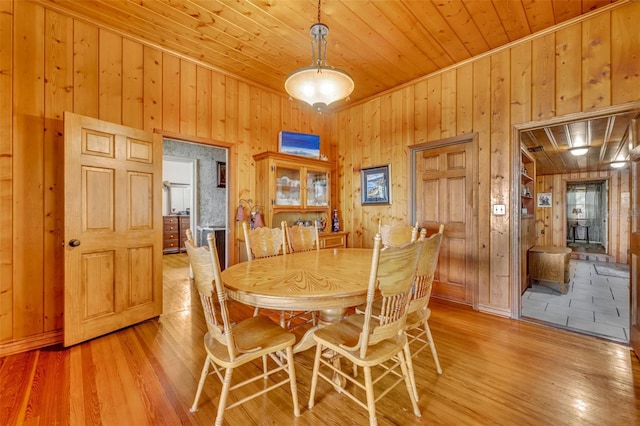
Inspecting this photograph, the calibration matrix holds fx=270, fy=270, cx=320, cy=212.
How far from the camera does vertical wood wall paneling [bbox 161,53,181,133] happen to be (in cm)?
298

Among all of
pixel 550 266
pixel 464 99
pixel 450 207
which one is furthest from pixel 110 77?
pixel 550 266

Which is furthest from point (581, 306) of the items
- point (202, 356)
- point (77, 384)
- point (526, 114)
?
point (77, 384)

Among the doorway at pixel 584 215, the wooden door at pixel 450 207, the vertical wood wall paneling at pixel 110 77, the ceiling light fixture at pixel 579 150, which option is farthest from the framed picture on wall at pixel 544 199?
the vertical wood wall paneling at pixel 110 77

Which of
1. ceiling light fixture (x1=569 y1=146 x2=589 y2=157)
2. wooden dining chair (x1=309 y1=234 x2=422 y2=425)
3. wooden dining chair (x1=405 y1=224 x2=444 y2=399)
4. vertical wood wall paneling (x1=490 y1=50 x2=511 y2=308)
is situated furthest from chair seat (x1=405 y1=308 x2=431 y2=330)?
ceiling light fixture (x1=569 y1=146 x2=589 y2=157)

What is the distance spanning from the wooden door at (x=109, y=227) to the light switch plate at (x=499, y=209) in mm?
3591

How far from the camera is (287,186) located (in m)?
3.79

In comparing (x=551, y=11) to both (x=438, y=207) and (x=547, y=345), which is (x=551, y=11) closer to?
(x=438, y=207)

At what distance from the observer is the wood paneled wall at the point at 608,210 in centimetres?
617

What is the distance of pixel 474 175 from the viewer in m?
3.08

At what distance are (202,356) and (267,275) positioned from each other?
1.06 metres

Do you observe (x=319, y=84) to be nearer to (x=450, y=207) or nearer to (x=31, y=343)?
(x=450, y=207)

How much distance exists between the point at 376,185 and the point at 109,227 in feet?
10.6

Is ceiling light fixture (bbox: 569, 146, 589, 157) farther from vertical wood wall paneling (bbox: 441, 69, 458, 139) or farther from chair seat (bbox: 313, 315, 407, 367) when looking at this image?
chair seat (bbox: 313, 315, 407, 367)

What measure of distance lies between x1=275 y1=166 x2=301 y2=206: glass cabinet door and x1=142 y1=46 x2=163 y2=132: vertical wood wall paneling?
1.48m
